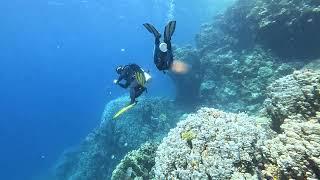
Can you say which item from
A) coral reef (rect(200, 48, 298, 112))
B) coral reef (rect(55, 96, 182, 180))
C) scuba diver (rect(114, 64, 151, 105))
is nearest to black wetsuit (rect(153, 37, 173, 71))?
scuba diver (rect(114, 64, 151, 105))

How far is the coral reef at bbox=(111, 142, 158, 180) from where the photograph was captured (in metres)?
6.82

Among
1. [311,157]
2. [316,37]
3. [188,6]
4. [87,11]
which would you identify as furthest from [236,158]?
[188,6]

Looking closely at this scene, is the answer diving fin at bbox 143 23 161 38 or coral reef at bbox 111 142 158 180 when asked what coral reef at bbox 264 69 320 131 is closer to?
coral reef at bbox 111 142 158 180

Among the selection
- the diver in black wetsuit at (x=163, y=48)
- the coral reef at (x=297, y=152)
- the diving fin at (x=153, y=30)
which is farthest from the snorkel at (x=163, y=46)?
the coral reef at (x=297, y=152)

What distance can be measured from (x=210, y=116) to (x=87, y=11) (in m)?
69.0

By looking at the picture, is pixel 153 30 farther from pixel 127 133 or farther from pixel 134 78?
pixel 127 133

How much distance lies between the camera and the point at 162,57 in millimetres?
3373

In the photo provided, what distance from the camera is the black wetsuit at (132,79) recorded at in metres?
3.77

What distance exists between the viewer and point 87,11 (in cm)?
7081

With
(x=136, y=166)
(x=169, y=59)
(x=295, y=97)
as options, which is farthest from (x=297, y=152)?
(x=136, y=166)

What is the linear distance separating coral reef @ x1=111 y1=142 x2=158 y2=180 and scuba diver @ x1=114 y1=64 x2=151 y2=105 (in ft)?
10.8

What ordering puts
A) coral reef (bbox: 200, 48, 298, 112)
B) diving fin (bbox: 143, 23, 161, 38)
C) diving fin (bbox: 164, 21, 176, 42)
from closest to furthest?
1. diving fin (bbox: 164, 21, 176, 42)
2. diving fin (bbox: 143, 23, 161, 38)
3. coral reef (bbox: 200, 48, 298, 112)

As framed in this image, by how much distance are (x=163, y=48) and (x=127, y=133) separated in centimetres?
1237

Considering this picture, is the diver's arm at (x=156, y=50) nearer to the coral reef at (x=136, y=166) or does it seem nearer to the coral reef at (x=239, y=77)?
the coral reef at (x=136, y=166)
